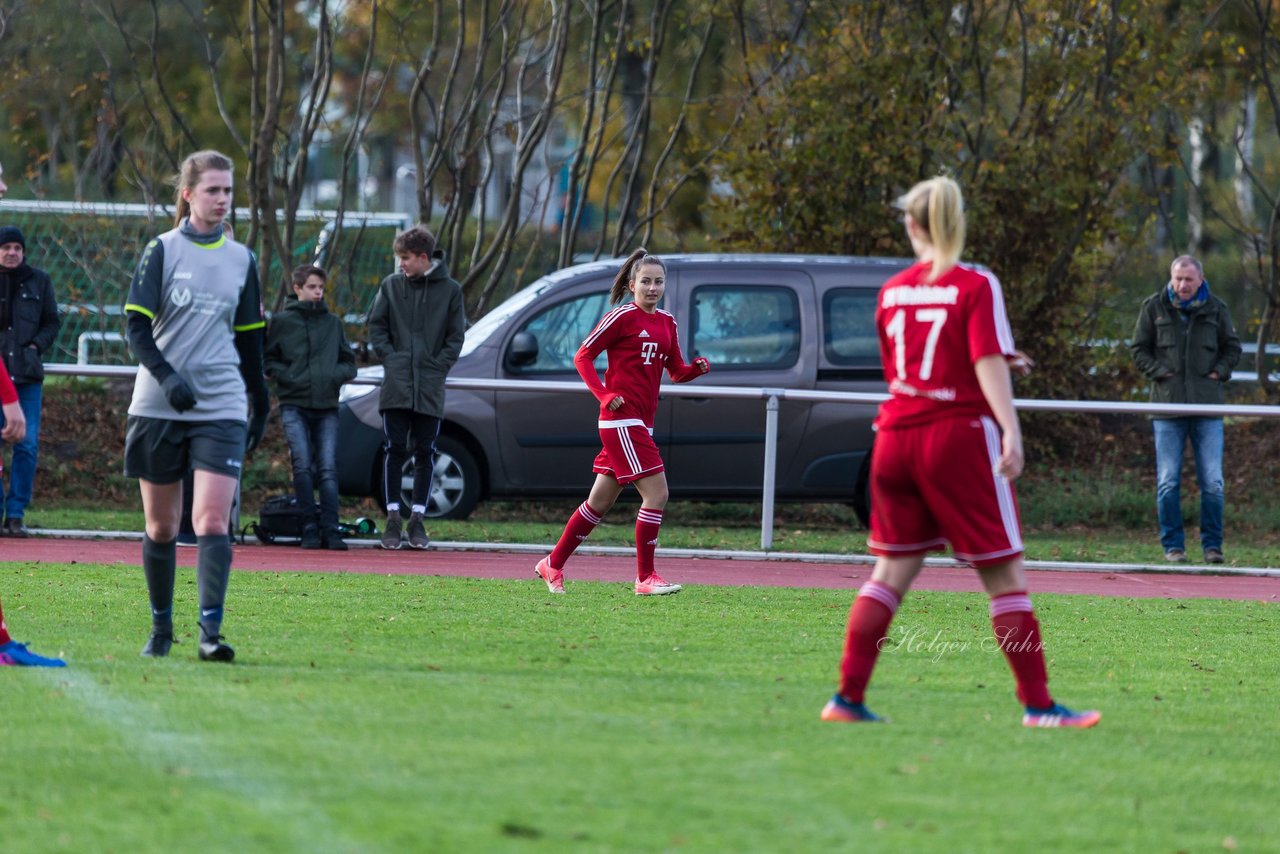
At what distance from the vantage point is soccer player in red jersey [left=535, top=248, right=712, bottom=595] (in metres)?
9.26

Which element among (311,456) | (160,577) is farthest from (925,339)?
(311,456)

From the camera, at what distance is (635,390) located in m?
9.30

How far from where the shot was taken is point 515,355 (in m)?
13.1

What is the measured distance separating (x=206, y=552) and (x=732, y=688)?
78.4 inches

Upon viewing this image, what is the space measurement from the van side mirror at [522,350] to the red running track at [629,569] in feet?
5.73

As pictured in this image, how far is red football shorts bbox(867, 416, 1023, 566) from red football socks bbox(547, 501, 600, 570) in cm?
398

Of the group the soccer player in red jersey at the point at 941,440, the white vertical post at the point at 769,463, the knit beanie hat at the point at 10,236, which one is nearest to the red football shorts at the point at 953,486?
the soccer player in red jersey at the point at 941,440

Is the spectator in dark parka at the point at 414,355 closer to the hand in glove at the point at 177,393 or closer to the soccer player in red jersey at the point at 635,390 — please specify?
the soccer player in red jersey at the point at 635,390

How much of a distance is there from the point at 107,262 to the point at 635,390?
10970mm

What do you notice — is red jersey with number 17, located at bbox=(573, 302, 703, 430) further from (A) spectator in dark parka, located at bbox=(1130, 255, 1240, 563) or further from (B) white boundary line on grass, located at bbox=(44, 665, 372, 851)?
(A) spectator in dark parka, located at bbox=(1130, 255, 1240, 563)

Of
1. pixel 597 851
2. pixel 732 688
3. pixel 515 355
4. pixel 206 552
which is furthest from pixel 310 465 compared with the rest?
pixel 597 851

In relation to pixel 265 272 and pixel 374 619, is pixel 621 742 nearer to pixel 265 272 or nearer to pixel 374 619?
pixel 374 619

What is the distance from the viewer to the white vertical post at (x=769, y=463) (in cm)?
1225

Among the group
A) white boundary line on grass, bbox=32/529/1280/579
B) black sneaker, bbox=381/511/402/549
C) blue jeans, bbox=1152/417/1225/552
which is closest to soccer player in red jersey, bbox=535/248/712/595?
white boundary line on grass, bbox=32/529/1280/579
